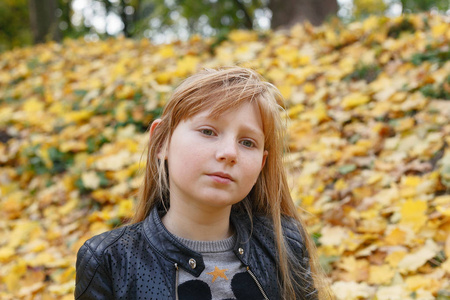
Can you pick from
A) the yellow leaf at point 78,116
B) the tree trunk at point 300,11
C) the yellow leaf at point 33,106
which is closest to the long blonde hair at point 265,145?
the yellow leaf at point 78,116

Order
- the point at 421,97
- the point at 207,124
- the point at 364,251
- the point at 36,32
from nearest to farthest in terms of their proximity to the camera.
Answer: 1. the point at 207,124
2. the point at 364,251
3. the point at 421,97
4. the point at 36,32

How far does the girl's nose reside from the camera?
122 centimetres

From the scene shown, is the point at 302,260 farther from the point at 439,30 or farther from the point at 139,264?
the point at 439,30

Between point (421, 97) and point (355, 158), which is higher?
point (421, 97)

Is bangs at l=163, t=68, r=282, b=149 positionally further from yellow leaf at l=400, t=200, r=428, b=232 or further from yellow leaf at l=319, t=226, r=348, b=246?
yellow leaf at l=400, t=200, r=428, b=232

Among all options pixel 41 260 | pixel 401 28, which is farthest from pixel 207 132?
pixel 401 28

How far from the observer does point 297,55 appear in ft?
14.6

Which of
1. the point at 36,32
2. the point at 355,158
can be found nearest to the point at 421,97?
the point at 355,158

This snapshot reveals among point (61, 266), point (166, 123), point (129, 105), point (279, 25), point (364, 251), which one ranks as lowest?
point (61, 266)

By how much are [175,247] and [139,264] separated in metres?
0.12

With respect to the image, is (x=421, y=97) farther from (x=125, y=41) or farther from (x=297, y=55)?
(x=125, y=41)

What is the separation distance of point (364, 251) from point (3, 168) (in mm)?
2984

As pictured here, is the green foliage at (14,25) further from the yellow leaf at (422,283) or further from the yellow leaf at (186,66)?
the yellow leaf at (422,283)

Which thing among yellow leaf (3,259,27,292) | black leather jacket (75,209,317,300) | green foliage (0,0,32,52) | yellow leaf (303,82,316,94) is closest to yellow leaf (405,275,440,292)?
black leather jacket (75,209,317,300)
